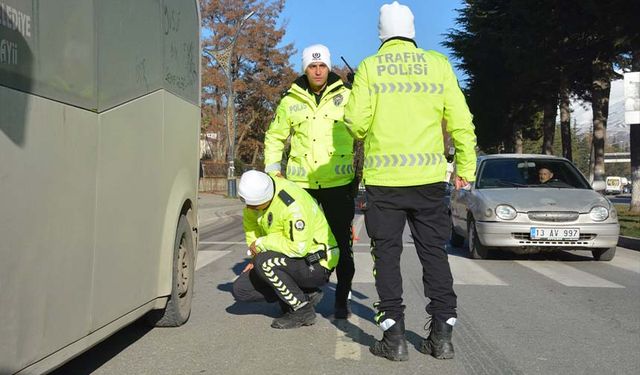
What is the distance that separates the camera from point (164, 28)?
488cm

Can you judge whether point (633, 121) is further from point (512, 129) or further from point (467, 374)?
point (512, 129)

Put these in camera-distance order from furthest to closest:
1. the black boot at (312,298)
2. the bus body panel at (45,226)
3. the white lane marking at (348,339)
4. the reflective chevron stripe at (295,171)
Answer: the reflective chevron stripe at (295,171), the black boot at (312,298), the white lane marking at (348,339), the bus body panel at (45,226)

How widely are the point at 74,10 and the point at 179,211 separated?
2114 millimetres

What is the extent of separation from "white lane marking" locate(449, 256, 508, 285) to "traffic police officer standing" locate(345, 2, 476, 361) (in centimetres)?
362

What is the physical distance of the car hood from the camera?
32.6 feet

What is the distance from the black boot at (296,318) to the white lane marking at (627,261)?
217 inches

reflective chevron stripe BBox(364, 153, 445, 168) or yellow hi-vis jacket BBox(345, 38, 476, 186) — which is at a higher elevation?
yellow hi-vis jacket BBox(345, 38, 476, 186)

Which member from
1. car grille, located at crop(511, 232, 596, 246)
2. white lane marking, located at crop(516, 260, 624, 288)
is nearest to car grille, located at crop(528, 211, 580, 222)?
car grille, located at crop(511, 232, 596, 246)

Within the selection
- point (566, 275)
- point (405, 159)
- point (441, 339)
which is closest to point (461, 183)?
point (405, 159)

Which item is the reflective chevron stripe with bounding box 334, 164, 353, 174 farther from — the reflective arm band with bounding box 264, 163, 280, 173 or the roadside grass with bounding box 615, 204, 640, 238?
the roadside grass with bounding box 615, 204, 640, 238

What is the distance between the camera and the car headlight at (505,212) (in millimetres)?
9898

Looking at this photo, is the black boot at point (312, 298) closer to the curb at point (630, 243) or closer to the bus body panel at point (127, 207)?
the bus body panel at point (127, 207)

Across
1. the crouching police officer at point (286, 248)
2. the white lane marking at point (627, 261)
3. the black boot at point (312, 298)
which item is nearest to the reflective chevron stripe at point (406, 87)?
the crouching police officer at point (286, 248)

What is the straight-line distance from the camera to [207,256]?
35.5ft
